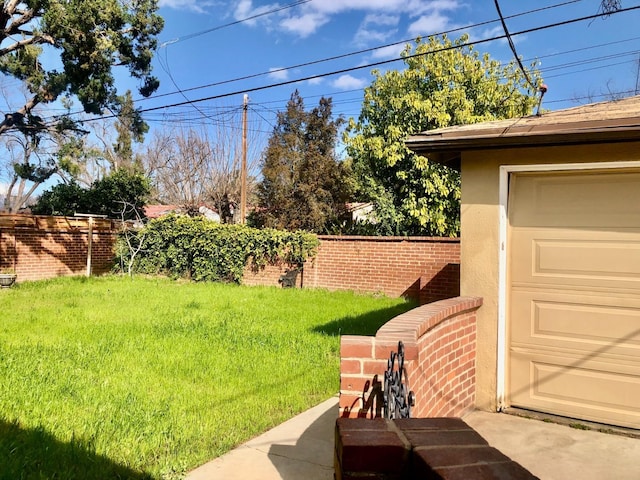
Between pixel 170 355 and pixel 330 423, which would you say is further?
pixel 170 355

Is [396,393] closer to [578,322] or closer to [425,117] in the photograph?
[578,322]

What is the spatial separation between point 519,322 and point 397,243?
8061 mm

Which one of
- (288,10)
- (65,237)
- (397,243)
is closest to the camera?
(288,10)

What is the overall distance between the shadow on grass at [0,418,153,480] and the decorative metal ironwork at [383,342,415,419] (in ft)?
5.57

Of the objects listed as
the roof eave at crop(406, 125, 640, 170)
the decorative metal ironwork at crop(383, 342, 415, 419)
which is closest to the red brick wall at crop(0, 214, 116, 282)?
the roof eave at crop(406, 125, 640, 170)

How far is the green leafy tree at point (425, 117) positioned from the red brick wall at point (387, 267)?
2940 millimetres

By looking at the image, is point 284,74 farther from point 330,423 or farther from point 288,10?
point 330,423

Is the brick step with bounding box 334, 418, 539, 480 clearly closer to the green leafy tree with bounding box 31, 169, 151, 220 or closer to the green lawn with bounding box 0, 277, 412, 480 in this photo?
the green lawn with bounding box 0, 277, 412, 480

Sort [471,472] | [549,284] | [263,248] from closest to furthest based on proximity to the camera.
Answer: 1. [471,472]
2. [549,284]
3. [263,248]

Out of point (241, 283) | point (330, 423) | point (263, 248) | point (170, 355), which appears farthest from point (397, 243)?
point (330, 423)

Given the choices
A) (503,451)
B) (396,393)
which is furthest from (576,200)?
(396,393)

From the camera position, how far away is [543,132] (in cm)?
385

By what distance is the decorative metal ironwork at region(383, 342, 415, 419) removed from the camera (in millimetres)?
2350

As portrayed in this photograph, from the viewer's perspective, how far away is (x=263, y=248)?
553 inches
